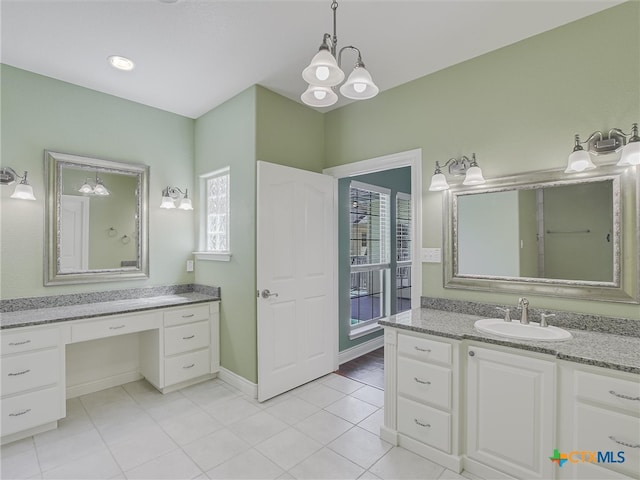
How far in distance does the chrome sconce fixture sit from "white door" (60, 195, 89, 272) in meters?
Result: 2.41

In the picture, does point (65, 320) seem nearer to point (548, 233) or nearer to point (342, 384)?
point (342, 384)

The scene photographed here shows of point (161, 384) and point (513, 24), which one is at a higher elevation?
point (513, 24)

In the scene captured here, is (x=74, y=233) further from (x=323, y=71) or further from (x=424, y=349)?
(x=424, y=349)

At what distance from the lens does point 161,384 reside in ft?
9.44

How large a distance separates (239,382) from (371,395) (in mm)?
1209

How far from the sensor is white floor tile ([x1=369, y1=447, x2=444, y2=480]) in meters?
1.89

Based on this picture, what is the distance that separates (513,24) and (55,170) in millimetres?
3642

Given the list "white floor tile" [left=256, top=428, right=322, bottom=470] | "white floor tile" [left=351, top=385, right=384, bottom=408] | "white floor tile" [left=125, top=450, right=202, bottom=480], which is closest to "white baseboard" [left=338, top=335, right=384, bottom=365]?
"white floor tile" [left=351, top=385, right=384, bottom=408]

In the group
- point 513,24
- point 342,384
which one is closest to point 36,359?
point 342,384

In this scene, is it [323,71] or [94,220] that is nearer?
[323,71]

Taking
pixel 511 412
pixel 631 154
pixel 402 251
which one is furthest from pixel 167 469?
pixel 402 251

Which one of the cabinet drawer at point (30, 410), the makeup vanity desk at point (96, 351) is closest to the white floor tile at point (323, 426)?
the makeup vanity desk at point (96, 351)

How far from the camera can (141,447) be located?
2.17m

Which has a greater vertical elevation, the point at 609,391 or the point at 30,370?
the point at 609,391
